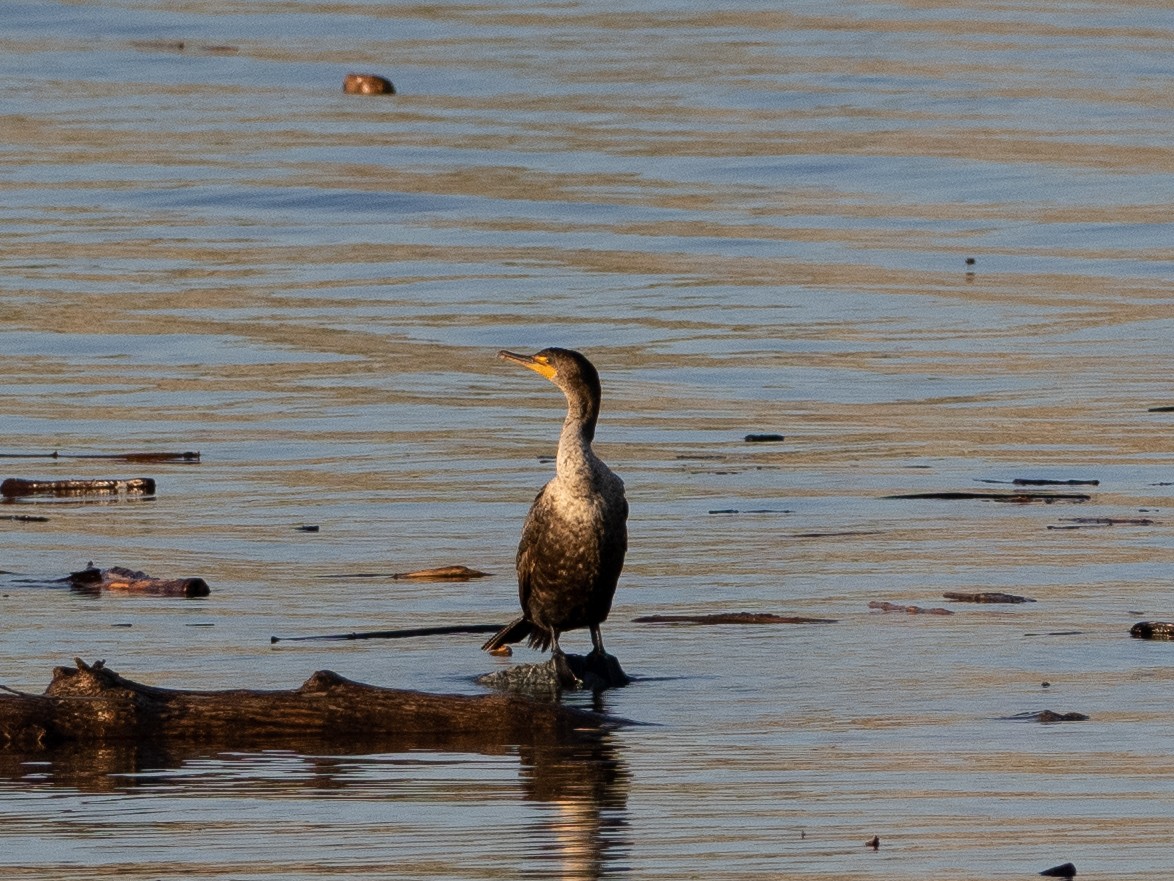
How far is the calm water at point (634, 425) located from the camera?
6.89m

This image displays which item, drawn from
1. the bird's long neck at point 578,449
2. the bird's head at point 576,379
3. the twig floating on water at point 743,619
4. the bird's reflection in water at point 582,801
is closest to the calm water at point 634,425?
the bird's reflection in water at point 582,801

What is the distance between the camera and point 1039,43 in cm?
3525

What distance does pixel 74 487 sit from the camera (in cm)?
1244

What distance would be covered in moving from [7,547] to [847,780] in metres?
5.18

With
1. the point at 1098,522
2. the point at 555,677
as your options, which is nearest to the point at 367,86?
the point at 1098,522

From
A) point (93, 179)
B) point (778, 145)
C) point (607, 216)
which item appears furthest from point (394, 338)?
point (778, 145)

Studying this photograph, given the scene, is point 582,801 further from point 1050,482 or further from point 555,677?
point 1050,482

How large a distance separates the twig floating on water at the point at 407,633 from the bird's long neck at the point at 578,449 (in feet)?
2.65

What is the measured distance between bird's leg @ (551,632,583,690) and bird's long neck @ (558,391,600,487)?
0.60 m

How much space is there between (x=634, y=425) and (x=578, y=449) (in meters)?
→ 5.22

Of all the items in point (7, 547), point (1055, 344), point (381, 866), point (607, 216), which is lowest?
point (381, 866)

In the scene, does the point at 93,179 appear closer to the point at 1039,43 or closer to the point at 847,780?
the point at 1039,43

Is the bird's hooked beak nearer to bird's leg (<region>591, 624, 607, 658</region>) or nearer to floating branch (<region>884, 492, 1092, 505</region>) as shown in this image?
bird's leg (<region>591, 624, 607, 658</region>)

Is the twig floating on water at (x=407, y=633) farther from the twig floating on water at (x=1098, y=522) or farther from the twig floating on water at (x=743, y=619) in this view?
the twig floating on water at (x=1098, y=522)
